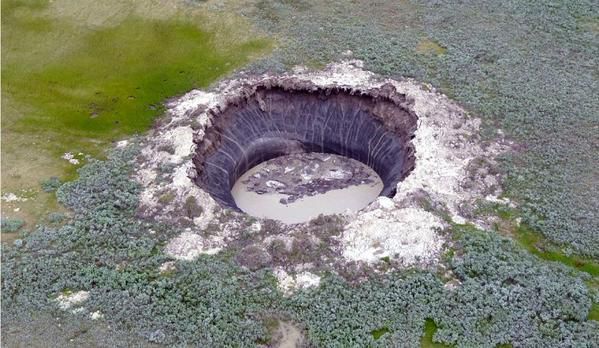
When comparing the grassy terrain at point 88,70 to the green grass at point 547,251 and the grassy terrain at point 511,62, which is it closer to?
the grassy terrain at point 511,62

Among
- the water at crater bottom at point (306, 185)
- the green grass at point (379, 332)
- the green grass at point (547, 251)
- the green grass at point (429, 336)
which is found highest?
the green grass at point (547, 251)

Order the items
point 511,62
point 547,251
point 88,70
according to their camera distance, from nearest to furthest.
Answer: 1. point 547,251
2. point 511,62
3. point 88,70

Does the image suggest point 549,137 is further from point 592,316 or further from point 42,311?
point 42,311

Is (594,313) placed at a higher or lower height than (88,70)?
higher

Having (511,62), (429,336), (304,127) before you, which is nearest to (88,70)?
(304,127)

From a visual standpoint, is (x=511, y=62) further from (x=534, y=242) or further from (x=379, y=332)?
(x=379, y=332)

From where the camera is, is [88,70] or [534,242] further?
[88,70]

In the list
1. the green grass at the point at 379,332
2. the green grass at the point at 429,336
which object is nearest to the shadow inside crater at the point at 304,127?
the green grass at the point at 429,336
